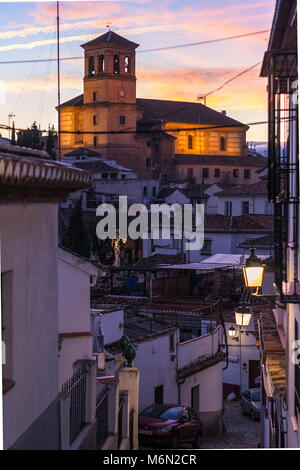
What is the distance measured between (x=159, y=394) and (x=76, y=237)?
10182mm

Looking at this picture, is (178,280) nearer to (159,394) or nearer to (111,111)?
(159,394)

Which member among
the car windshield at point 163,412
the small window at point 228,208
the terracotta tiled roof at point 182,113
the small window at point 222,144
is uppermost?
the terracotta tiled roof at point 182,113

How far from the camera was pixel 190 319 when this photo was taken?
411 inches

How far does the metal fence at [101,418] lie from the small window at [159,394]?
159 inches

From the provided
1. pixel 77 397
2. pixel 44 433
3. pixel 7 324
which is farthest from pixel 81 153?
pixel 7 324

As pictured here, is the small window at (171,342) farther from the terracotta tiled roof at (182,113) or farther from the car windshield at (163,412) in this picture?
the terracotta tiled roof at (182,113)

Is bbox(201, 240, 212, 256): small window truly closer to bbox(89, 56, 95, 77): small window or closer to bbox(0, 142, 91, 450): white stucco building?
bbox(89, 56, 95, 77): small window

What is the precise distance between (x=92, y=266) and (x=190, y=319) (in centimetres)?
495

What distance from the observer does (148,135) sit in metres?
34.0

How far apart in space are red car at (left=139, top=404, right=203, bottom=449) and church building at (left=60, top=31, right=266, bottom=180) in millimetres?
22032

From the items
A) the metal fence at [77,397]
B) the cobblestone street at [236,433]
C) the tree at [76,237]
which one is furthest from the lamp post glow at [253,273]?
the tree at [76,237]

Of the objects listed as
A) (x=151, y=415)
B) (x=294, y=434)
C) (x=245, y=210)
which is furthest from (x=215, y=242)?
(x=294, y=434)

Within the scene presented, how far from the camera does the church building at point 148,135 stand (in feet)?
106

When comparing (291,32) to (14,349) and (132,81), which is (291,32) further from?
(132,81)
